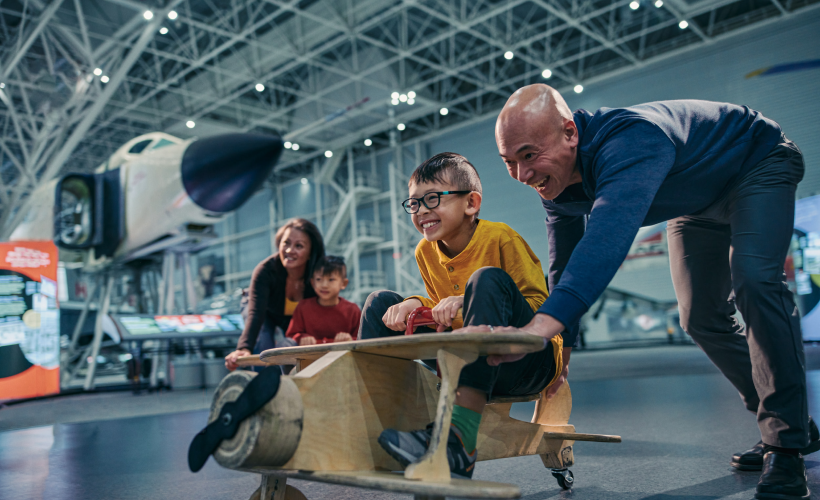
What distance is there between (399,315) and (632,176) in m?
0.61

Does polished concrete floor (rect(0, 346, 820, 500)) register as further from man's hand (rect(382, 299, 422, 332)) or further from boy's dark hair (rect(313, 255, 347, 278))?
boy's dark hair (rect(313, 255, 347, 278))

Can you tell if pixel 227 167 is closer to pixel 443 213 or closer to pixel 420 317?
pixel 443 213

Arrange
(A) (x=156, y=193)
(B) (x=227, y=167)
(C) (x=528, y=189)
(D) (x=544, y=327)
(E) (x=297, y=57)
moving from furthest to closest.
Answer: (C) (x=528, y=189) < (E) (x=297, y=57) < (A) (x=156, y=193) < (B) (x=227, y=167) < (D) (x=544, y=327)

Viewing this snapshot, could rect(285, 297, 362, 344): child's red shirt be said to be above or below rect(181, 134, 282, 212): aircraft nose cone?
below

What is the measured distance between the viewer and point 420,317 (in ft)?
4.32

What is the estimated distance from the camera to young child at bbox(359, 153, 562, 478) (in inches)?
45.4

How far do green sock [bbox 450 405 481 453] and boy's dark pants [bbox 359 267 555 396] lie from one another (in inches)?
2.2

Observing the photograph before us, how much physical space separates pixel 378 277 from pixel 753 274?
16.9 meters

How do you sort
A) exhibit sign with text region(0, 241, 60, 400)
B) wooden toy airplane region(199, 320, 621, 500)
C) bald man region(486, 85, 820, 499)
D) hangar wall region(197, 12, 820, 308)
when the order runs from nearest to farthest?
wooden toy airplane region(199, 320, 621, 500) < bald man region(486, 85, 820, 499) < exhibit sign with text region(0, 241, 60, 400) < hangar wall region(197, 12, 820, 308)

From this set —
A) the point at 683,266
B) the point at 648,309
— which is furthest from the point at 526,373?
the point at 648,309

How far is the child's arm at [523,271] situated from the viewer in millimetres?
1447

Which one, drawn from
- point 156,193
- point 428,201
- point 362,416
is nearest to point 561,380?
point 428,201

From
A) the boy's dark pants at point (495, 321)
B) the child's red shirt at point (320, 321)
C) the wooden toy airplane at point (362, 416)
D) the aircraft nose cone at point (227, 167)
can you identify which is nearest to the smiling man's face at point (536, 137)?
the boy's dark pants at point (495, 321)

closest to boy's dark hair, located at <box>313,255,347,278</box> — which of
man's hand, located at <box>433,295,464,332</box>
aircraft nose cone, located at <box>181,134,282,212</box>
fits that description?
man's hand, located at <box>433,295,464,332</box>
